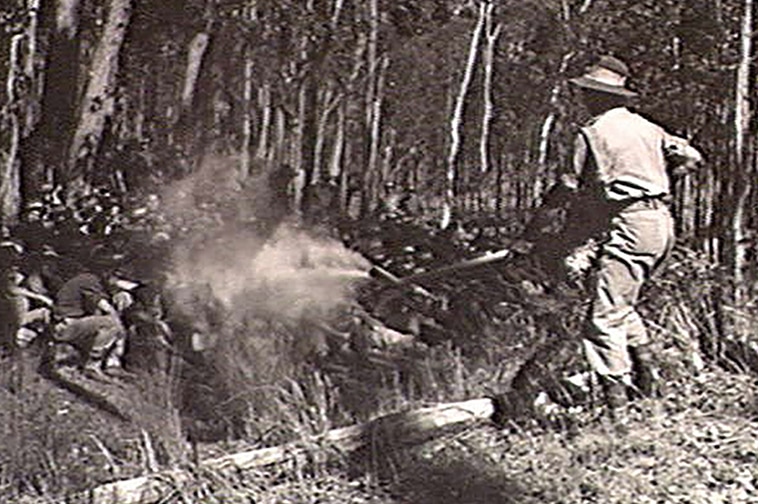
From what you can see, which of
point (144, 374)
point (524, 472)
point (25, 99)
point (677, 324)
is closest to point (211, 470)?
point (144, 374)

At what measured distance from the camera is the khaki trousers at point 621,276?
3.43 metres

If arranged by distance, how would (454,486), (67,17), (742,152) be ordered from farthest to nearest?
(742,152)
(67,17)
(454,486)

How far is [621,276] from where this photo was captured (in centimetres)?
345

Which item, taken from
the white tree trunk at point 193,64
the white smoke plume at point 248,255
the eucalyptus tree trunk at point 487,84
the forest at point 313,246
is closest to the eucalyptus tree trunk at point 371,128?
the forest at point 313,246

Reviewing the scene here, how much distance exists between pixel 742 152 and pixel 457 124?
2.66ft

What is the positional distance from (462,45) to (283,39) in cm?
44

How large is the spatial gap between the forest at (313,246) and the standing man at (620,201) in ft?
0.18

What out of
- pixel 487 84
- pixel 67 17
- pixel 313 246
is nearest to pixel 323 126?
pixel 313 246

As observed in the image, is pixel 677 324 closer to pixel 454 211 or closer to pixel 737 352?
pixel 737 352

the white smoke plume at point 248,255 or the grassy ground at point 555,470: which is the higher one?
the white smoke plume at point 248,255

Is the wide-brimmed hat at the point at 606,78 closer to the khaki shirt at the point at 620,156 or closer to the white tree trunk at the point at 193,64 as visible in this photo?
the khaki shirt at the point at 620,156

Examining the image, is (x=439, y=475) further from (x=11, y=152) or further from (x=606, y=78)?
(x=11, y=152)

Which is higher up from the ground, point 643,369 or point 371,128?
point 371,128

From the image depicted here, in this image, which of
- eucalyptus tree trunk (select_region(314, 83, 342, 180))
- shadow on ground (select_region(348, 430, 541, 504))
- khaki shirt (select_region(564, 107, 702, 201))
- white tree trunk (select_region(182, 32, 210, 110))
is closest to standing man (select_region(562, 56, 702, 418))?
khaki shirt (select_region(564, 107, 702, 201))
